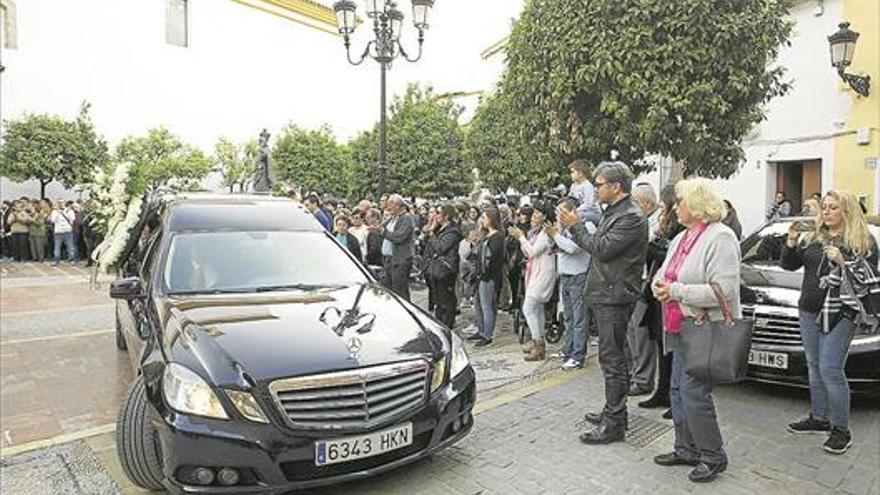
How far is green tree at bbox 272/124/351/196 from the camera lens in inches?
1081

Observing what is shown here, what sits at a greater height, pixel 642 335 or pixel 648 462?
pixel 642 335

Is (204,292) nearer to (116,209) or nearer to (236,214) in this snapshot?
(236,214)

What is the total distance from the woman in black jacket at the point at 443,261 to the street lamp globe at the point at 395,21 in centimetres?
485

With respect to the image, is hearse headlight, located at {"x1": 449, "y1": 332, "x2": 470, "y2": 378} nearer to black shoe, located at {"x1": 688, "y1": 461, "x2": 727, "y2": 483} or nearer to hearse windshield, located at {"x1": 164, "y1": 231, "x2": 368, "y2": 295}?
hearse windshield, located at {"x1": 164, "y1": 231, "x2": 368, "y2": 295}

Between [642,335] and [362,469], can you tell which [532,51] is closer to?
[642,335]

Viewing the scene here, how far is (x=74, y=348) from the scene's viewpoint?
26.8 ft

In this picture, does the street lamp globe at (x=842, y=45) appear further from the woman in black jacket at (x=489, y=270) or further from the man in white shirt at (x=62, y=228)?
the man in white shirt at (x=62, y=228)

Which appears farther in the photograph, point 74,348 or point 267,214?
point 74,348

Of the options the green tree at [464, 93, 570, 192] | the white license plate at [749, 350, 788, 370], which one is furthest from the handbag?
the green tree at [464, 93, 570, 192]

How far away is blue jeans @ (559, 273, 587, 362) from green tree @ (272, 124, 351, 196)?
20.9 m

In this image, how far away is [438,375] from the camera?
160 inches

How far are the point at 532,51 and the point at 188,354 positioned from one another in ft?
22.6

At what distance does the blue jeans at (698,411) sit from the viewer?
13.0 feet

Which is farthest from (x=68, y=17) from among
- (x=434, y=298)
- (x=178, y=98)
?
(x=434, y=298)
